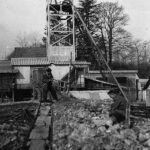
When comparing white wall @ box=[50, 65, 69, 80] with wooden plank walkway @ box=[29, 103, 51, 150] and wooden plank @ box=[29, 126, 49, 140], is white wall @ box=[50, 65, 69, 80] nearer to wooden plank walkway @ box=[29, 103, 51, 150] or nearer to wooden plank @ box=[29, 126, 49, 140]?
wooden plank walkway @ box=[29, 103, 51, 150]

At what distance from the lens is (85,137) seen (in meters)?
7.79

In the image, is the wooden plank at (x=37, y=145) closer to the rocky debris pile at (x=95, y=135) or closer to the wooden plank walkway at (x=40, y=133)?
the wooden plank walkway at (x=40, y=133)

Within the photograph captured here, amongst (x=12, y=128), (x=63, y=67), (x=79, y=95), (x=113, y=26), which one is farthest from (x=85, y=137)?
(x=113, y=26)

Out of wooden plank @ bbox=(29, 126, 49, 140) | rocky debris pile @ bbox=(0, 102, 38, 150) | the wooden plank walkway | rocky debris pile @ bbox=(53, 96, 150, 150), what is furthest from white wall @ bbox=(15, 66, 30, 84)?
wooden plank @ bbox=(29, 126, 49, 140)

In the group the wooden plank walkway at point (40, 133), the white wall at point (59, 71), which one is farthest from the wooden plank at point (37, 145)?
the white wall at point (59, 71)

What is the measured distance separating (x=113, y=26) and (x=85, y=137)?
42.2 m

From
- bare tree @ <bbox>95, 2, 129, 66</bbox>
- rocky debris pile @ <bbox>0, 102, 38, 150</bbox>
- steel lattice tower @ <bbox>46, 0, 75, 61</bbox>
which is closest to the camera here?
rocky debris pile @ <bbox>0, 102, 38, 150</bbox>

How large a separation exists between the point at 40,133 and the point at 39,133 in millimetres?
36

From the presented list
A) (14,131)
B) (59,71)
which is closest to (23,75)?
(59,71)

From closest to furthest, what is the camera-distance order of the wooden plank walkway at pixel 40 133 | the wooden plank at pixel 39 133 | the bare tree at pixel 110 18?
the wooden plank walkway at pixel 40 133, the wooden plank at pixel 39 133, the bare tree at pixel 110 18

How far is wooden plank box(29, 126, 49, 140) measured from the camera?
8.09 m

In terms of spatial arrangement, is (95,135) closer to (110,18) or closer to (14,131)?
(14,131)

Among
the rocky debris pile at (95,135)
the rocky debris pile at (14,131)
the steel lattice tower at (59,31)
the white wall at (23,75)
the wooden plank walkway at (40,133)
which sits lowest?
the rocky debris pile at (14,131)

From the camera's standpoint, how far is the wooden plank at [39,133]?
809 centimetres
